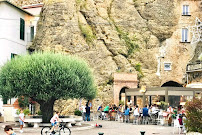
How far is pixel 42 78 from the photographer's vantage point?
2427 cm

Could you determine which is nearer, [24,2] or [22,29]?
[22,29]

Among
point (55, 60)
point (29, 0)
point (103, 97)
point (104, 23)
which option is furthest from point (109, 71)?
point (55, 60)

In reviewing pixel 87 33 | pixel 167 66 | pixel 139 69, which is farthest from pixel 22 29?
pixel 167 66

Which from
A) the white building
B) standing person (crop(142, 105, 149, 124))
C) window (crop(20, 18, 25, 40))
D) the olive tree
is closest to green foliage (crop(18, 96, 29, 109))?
the white building

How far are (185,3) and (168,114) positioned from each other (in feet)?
78.0

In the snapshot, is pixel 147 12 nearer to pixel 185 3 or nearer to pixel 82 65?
pixel 185 3

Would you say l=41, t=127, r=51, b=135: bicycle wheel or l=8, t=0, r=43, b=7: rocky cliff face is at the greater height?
l=8, t=0, r=43, b=7: rocky cliff face

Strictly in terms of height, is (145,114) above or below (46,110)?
below

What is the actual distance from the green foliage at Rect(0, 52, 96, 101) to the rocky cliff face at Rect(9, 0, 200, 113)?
15.6 meters

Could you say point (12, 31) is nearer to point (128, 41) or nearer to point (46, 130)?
point (128, 41)

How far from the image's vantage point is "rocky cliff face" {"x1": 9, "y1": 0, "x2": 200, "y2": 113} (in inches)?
1657

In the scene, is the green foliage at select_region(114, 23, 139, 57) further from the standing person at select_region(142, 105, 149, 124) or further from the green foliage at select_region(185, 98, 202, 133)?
the green foliage at select_region(185, 98, 202, 133)

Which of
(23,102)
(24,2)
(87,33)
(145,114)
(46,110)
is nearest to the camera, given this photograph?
(46,110)

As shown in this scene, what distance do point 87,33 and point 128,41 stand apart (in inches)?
228
